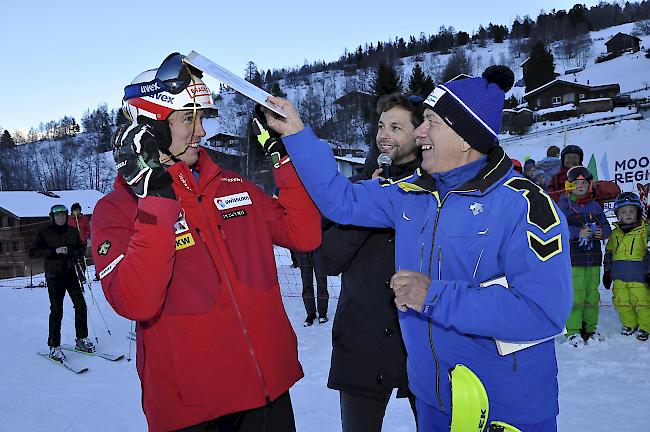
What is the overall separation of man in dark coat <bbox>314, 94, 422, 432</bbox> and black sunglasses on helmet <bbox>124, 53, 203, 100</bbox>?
0.99 metres

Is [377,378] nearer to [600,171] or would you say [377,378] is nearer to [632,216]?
[632,216]

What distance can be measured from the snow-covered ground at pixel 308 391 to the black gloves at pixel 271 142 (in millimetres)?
2711

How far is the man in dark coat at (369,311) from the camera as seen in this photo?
2.49 metres

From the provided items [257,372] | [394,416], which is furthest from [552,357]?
[394,416]

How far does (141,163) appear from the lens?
1.72 metres

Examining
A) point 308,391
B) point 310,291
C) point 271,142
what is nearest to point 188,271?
point 271,142

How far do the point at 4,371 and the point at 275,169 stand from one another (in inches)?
233

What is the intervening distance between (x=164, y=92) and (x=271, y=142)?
0.47m

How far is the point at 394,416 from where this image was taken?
414 cm

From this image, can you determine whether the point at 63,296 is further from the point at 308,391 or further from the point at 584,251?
the point at 584,251

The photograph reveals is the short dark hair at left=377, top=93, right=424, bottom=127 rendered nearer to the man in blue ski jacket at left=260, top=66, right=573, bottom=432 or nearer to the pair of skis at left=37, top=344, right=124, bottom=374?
the man in blue ski jacket at left=260, top=66, right=573, bottom=432

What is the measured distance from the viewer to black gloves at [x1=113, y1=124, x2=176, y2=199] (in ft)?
5.62

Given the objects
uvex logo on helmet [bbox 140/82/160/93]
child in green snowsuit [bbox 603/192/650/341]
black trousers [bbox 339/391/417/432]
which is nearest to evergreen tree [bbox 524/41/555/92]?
child in green snowsuit [bbox 603/192/650/341]

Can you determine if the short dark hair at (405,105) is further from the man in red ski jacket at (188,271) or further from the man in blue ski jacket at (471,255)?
the man in red ski jacket at (188,271)
